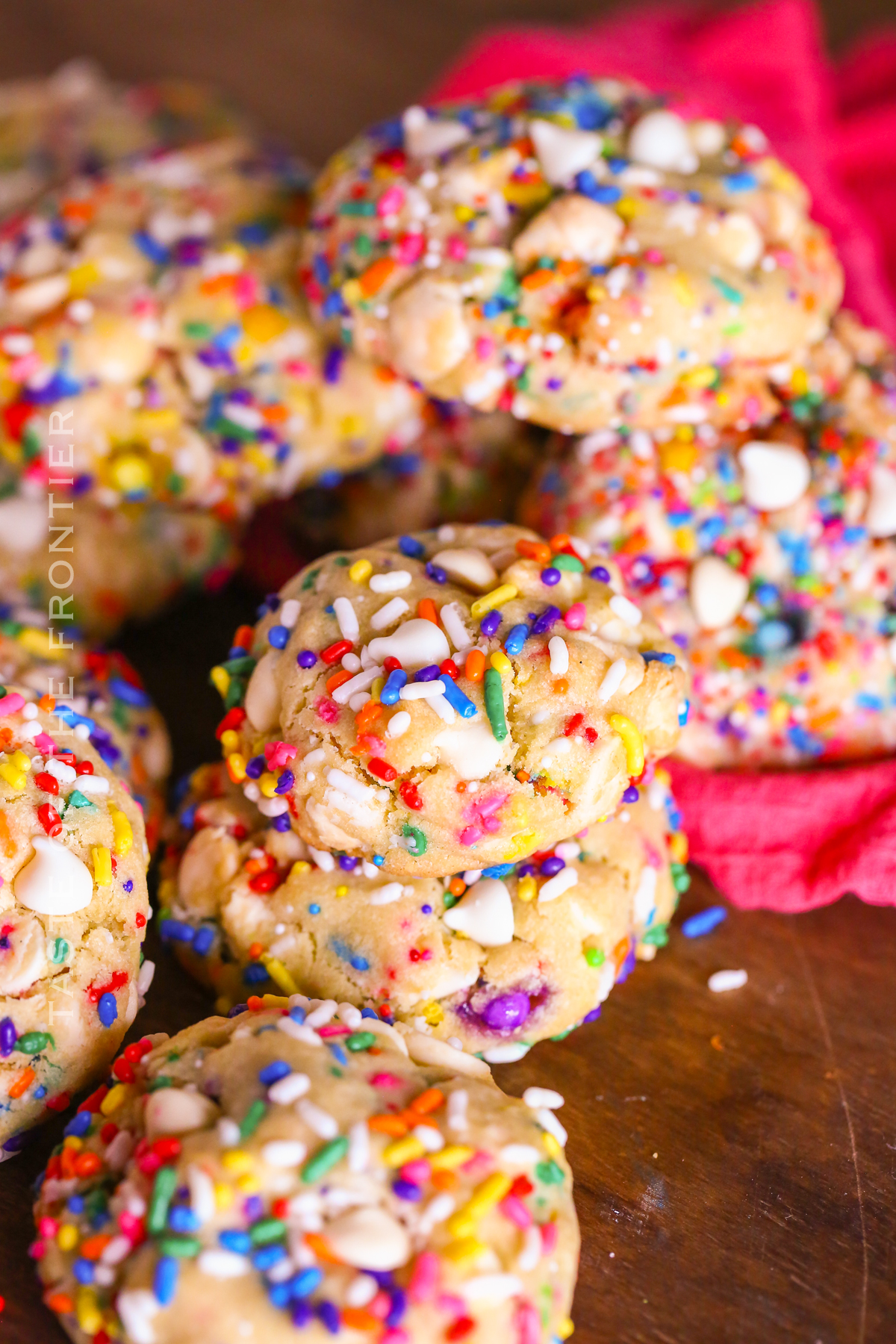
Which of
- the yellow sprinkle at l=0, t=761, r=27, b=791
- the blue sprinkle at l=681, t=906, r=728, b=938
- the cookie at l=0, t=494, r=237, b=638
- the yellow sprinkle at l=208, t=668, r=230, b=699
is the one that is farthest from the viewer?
the cookie at l=0, t=494, r=237, b=638

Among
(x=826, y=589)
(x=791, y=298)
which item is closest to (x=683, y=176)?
(x=791, y=298)

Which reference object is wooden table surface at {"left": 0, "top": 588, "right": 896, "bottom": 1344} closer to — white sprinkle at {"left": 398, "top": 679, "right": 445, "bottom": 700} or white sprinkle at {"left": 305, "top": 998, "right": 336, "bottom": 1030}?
white sprinkle at {"left": 305, "top": 998, "right": 336, "bottom": 1030}

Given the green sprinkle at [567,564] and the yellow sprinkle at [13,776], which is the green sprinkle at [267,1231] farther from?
the green sprinkle at [567,564]

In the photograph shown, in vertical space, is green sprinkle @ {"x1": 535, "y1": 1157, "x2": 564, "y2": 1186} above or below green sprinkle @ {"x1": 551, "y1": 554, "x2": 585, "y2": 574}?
below

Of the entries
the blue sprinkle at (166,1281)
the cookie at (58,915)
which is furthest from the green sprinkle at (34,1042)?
the blue sprinkle at (166,1281)

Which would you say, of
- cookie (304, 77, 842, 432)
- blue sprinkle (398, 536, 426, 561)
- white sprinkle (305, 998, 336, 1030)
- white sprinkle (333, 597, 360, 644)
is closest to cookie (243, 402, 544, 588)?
cookie (304, 77, 842, 432)

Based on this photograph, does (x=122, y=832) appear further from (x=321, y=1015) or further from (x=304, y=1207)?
(x=304, y=1207)
